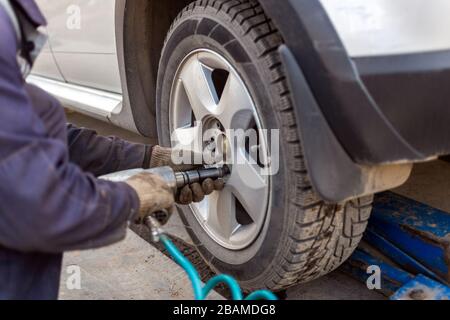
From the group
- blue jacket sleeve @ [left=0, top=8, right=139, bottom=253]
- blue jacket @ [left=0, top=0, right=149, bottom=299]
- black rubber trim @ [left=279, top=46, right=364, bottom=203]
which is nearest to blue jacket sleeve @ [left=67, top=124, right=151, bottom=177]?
blue jacket @ [left=0, top=0, right=149, bottom=299]

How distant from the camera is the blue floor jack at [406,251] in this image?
1.55 meters

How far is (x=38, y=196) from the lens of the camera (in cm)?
91

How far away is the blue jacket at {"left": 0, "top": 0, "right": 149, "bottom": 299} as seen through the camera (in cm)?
90

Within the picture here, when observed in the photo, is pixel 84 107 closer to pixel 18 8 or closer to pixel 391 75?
pixel 18 8

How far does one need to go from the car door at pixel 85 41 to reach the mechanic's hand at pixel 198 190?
0.86m

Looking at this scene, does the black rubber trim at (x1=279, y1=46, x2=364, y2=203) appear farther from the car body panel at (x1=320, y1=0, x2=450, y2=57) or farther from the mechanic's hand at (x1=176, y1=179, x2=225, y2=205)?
the mechanic's hand at (x1=176, y1=179, x2=225, y2=205)

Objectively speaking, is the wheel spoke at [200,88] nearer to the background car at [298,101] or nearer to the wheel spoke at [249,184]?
the background car at [298,101]

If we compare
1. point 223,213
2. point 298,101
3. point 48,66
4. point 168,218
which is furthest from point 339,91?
point 48,66

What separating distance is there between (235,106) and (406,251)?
0.84 metres

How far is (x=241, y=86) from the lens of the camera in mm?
1425

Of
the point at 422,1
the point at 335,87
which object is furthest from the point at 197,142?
the point at 422,1

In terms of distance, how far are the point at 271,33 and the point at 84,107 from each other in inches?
60.2

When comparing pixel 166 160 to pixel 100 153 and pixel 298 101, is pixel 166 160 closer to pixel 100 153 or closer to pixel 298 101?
pixel 100 153

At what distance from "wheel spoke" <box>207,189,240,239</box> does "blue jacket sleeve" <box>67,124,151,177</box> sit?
0.93 ft
